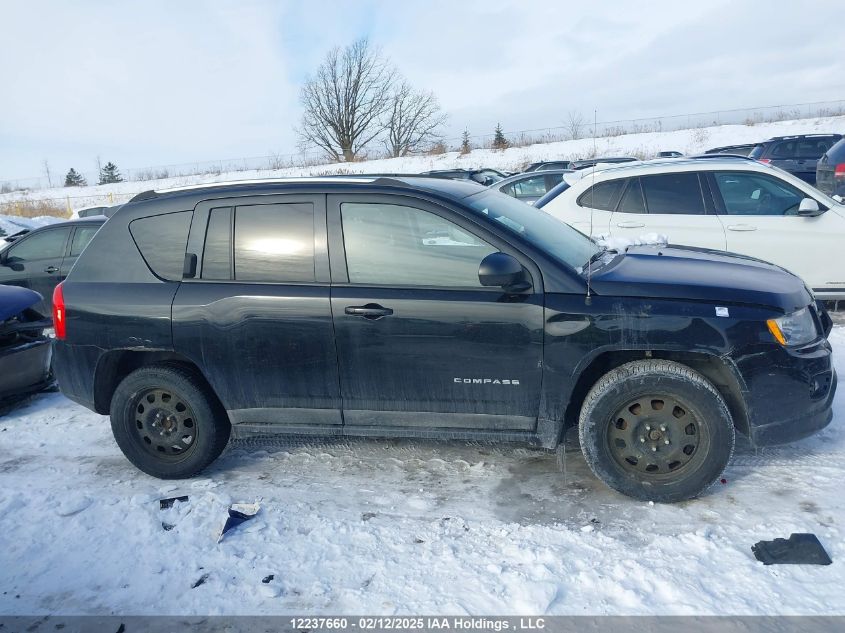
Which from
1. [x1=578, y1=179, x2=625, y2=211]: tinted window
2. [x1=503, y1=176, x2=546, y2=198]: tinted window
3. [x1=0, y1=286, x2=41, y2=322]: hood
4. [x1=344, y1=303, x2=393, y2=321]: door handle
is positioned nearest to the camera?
[x1=344, y1=303, x2=393, y2=321]: door handle

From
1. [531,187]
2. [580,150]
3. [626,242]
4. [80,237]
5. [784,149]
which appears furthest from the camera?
[580,150]

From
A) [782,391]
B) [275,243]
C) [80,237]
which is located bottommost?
[782,391]

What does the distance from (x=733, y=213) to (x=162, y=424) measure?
6189mm

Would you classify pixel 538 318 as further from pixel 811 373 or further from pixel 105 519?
pixel 105 519

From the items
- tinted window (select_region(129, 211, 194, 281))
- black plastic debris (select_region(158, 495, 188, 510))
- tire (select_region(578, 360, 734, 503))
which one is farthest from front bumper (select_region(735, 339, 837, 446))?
tinted window (select_region(129, 211, 194, 281))

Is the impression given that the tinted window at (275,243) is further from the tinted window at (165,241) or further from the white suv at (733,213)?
the white suv at (733,213)

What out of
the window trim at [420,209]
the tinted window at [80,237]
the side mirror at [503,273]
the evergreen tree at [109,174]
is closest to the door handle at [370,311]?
the window trim at [420,209]

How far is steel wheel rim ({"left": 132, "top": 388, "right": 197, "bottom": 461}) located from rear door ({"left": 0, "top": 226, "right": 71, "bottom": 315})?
6360 mm

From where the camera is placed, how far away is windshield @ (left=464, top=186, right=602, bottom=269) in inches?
152

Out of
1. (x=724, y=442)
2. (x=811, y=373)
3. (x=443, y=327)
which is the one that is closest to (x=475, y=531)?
(x=443, y=327)

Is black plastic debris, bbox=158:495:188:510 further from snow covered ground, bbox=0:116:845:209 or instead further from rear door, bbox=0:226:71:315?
snow covered ground, bbox=0:116:845:209

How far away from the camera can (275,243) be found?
398 cm

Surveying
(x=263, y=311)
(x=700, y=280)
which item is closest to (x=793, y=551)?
(x=700, y=280)

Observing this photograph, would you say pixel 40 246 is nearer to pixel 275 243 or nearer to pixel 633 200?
pixel 275 243
